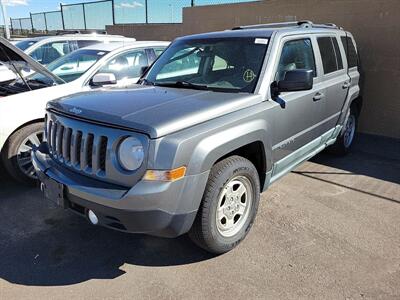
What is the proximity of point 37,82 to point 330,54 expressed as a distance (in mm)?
3911

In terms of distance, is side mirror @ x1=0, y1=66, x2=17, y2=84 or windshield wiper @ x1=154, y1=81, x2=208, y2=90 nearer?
windshield wiper @ x1=154, y1=81, x2=208, y2=90

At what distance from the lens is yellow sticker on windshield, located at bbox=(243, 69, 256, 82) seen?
3.71 meters

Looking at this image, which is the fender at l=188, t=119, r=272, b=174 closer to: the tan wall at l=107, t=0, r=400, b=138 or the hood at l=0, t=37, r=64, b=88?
the hood at l=0, t=37, r=64, b=88

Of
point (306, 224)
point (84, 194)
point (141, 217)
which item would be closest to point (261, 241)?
point (306, 224)

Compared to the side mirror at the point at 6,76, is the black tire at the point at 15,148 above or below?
below

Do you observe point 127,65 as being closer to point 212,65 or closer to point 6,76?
point 6,76

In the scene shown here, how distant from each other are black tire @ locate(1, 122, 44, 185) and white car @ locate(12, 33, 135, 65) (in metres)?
4.03

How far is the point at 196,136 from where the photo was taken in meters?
2.83

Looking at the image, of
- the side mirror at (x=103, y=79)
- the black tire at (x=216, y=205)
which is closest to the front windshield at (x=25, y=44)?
the side mirror at (x=103, y=79)

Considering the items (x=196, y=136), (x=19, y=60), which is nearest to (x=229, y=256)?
(x=196, y=136)

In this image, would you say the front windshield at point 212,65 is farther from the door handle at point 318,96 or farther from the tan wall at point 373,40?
the tan wall at point 373,40

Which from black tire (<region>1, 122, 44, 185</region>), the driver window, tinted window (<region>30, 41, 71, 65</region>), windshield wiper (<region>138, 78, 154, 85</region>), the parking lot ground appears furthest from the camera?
tinted window (<region>30, 41, 71, 65</region>)

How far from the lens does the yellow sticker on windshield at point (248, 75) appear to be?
371cm

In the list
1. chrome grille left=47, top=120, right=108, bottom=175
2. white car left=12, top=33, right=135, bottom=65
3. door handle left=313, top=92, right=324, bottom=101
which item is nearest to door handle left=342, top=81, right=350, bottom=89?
door handle left=313, top=92, right=324, bottom=101
